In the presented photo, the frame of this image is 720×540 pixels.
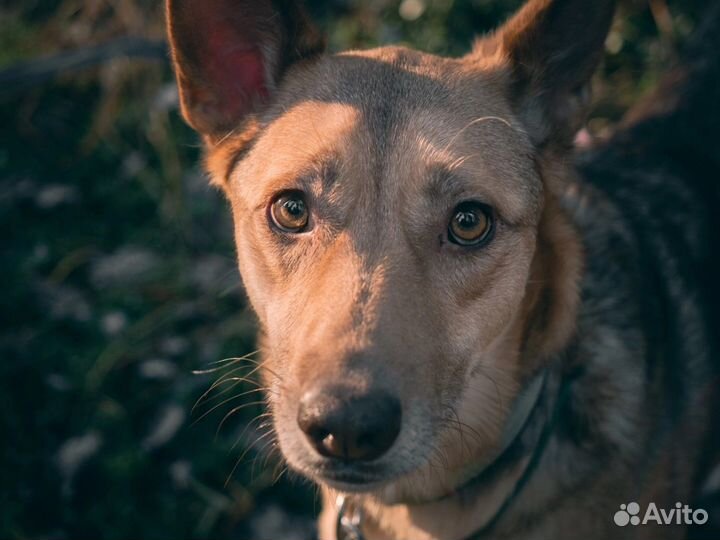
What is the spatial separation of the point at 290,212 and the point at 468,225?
63 cm

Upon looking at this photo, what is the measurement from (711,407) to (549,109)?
1.70 m

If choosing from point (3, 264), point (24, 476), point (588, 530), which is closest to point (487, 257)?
point (588, 530)

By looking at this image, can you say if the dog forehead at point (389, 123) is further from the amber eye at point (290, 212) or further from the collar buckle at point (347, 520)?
the collar buckle at point (347, 520)

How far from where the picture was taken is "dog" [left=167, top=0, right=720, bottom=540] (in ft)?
7.39

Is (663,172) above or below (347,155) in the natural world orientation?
below

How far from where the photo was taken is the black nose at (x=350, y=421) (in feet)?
6.63

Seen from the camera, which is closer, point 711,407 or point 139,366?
point 711,407

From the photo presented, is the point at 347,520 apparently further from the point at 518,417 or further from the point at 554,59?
the point at 554,59

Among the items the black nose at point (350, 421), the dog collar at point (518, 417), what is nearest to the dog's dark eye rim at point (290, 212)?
the black nose at point (350, 421)

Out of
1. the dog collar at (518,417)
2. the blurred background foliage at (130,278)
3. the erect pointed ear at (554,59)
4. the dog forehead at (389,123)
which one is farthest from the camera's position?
the blurred background foliage at (130,278)

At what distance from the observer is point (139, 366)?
4.37 meters

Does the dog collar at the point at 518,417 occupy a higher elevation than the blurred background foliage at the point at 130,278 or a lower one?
higher

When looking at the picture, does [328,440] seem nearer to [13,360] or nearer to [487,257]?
[487,257]

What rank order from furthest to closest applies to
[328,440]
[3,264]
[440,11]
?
[440,11] → [3,264] → [328,440]
